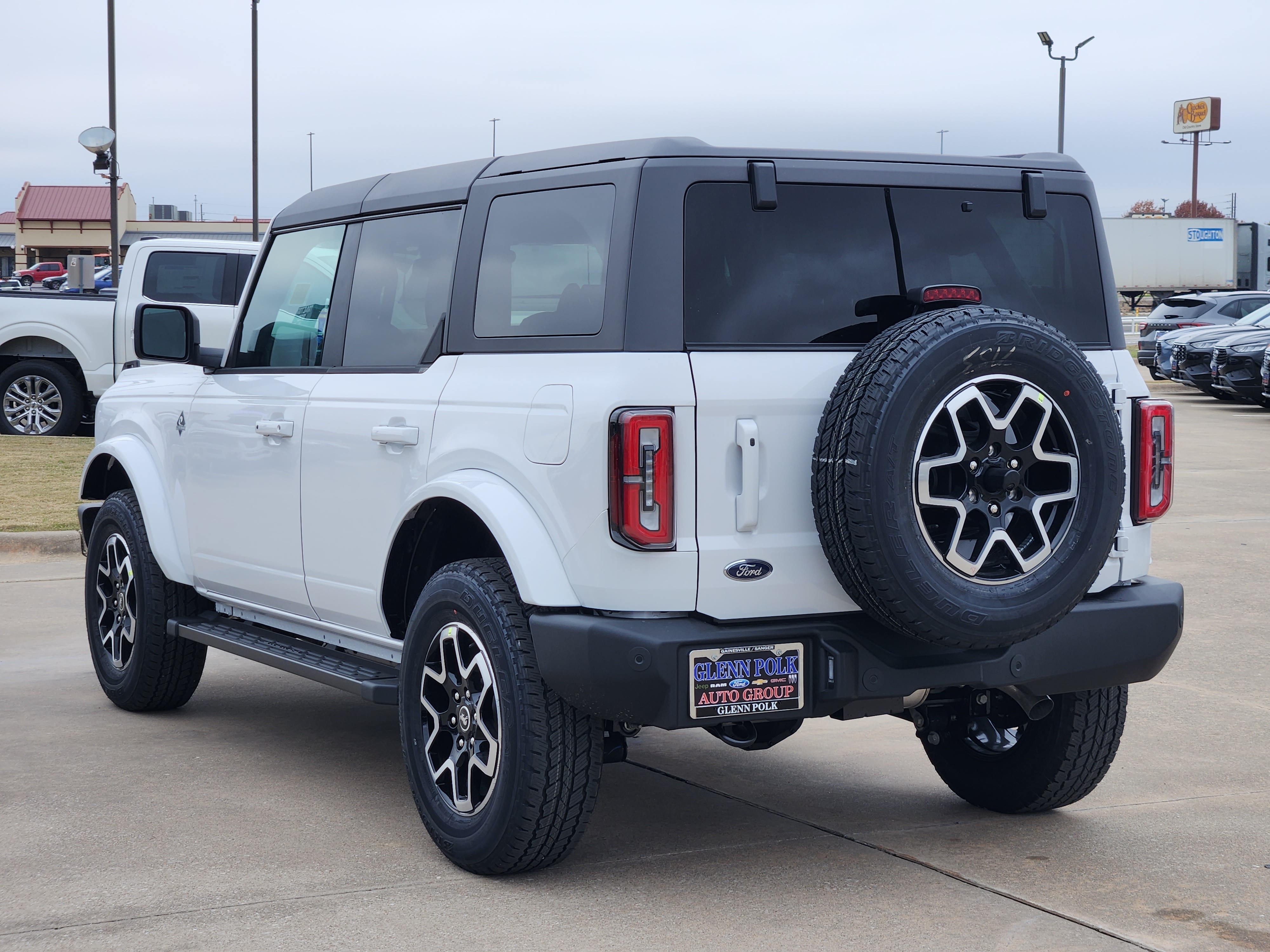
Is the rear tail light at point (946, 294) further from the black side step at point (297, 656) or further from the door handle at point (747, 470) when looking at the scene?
the black side step at point (297, 656)

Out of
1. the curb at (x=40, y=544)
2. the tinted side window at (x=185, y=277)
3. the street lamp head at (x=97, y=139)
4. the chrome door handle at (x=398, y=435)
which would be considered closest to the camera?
the chrome door handle at (x=398, y=435)

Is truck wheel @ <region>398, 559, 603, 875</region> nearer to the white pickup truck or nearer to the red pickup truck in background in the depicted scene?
the white pickup truck

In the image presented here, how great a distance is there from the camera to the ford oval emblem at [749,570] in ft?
13.3

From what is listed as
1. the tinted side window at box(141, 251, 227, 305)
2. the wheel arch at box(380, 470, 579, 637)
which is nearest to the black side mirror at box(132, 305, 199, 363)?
the wheel arch at box(380, 470, 579, 637)

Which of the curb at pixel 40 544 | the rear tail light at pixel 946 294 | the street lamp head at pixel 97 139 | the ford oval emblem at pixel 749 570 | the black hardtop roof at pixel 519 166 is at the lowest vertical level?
the curb at pixel 40 544

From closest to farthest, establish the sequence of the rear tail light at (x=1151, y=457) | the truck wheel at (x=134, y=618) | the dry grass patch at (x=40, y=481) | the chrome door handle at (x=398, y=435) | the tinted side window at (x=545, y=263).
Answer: the tinted side window at (x=545, y=263) → the rear tail light at (x=1151, y=457) → the chrome door handle at (x=398, y=435) → the truck wheel at (x=134, y=618) → the dry grass patch at (x=40, y=481)

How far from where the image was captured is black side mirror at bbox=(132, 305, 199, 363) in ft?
20.4

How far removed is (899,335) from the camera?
13.2 feet

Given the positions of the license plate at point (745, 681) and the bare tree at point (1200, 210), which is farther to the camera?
the bare tree at point (1200, 210)

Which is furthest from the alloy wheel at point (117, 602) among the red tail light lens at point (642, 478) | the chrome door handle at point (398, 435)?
the red tail light lens at point (642, 478)

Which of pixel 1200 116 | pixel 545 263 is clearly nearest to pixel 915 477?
pixel 545 263

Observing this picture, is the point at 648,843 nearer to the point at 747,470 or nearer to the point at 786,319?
the point at 747,470

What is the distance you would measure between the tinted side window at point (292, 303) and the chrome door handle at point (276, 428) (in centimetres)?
23

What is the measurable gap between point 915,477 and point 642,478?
2.24ft
